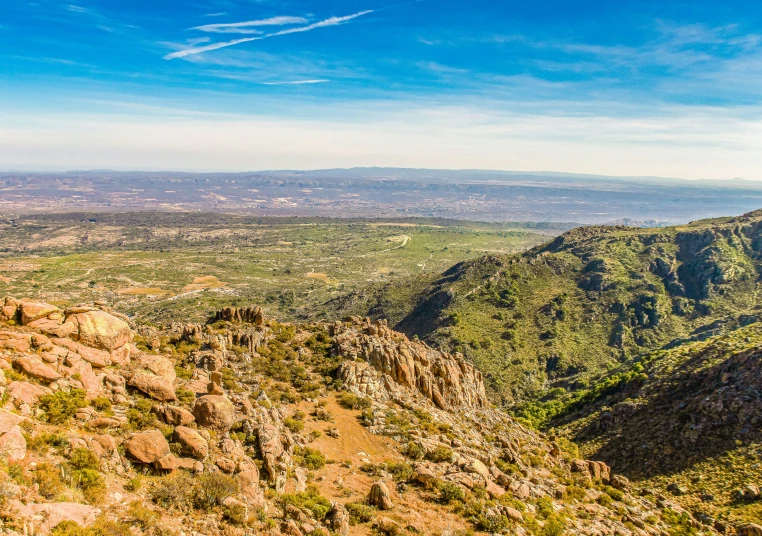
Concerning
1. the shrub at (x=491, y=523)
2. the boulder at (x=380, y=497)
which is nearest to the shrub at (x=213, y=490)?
the boulder at (x=380, y=497)

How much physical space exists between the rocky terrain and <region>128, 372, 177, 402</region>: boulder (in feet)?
0.18

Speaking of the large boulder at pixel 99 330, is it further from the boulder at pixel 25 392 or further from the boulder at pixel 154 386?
the boulder at pixel 25 392

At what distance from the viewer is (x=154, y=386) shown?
1941 centimetres

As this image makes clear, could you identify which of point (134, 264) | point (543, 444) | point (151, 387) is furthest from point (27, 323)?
point (134, 264)

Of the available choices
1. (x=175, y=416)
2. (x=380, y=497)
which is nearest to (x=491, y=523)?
(x=380, y=497)

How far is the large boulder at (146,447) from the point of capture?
14859 millimetres

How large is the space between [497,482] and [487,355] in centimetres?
5084

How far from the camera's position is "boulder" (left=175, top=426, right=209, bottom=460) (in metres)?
16.3

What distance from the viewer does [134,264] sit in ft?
566

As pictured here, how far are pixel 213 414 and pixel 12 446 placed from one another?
725cm

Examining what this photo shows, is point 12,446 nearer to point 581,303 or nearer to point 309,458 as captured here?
point 309,458

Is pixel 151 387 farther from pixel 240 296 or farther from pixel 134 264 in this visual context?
pixel 134 264

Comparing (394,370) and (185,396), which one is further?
(394,370)

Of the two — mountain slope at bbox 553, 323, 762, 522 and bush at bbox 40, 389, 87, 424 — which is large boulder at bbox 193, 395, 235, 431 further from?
mountain slope at bbox 553, 323, 762, 522
